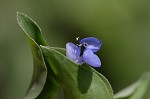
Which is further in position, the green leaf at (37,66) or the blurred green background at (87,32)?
the blurred green background at (87,32)

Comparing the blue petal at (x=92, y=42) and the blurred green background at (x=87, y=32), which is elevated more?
the blue petal at (x=92, y=42)

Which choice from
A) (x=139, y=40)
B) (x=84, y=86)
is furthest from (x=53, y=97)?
(x=139, y=40)

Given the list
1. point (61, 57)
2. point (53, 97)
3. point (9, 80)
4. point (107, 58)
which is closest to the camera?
point (61, 57)

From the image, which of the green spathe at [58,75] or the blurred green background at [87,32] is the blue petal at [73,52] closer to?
the green spathe at [58,75]

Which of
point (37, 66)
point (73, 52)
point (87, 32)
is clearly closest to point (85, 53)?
point (73, 52)

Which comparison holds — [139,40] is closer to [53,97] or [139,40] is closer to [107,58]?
[107,58]

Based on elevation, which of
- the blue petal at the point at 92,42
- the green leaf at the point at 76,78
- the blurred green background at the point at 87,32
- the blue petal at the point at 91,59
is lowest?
the blurred green background at the point at 87,32

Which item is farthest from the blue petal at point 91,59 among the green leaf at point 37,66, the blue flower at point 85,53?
the green leaf at point 37,66

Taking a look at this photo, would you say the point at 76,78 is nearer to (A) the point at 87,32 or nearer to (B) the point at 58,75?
(B) the point at 58,75
